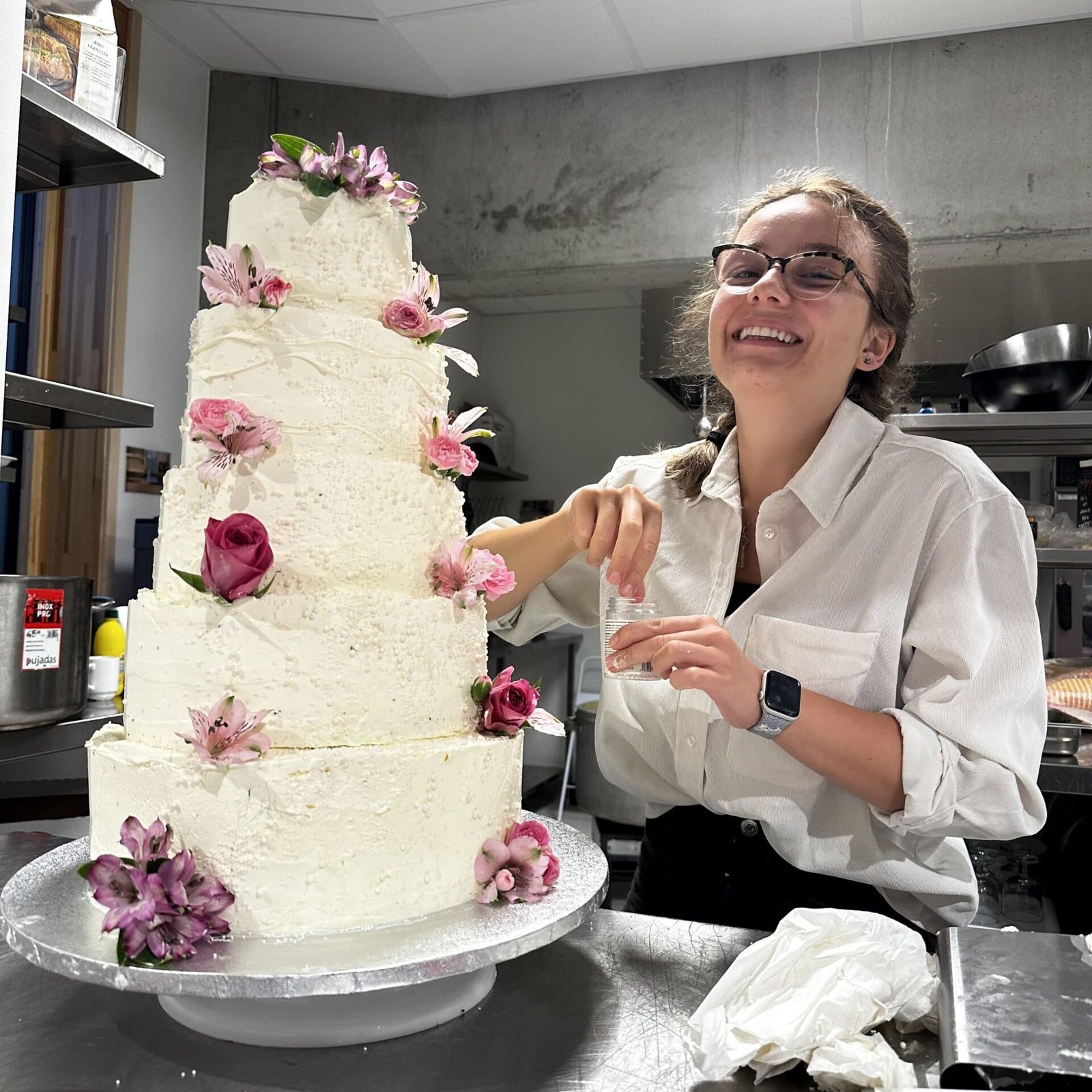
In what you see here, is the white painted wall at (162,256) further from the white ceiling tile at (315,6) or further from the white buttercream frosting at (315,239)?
the white buttercream frosting at (315,239)

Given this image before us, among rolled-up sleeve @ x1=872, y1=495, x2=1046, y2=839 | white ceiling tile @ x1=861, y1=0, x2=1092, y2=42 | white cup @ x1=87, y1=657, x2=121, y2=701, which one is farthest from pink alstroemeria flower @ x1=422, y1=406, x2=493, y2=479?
white ceiling tile @ x1=861, y1=0, x2=1092, y2=42

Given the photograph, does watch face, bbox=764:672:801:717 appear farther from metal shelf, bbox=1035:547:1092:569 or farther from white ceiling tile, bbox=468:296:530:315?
white ceiling tile, bbox=468:296:530:315

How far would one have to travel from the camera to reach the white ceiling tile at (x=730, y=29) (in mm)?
3740

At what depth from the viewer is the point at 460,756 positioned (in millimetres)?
1136

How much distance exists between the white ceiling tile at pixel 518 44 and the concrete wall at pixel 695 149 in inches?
7.8

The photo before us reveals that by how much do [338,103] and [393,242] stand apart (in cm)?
422

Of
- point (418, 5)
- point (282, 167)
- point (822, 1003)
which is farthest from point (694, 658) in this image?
point (418, 5)

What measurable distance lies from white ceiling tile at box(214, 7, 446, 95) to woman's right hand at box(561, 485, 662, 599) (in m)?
3.33

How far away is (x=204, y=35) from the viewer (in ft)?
14.3

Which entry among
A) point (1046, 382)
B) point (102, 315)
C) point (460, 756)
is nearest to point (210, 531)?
point (460, 756)

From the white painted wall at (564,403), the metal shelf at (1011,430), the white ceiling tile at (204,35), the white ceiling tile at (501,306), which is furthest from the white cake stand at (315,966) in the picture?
the white ceiling tile at (501,306)

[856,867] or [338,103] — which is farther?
[338,103]

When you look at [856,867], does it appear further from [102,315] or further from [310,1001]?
[102,315]

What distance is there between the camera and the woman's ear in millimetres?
1663
